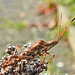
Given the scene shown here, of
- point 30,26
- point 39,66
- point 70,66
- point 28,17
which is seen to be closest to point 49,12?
point 28,17

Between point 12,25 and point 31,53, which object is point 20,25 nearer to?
point 12,25

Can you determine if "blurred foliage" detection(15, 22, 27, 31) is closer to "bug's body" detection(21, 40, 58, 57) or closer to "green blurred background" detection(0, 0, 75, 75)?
"green blurred background" detection(0, 0, 75, 75)

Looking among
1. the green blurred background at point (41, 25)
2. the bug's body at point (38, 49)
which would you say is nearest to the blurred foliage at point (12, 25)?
the green blurred background at point (41, 25)

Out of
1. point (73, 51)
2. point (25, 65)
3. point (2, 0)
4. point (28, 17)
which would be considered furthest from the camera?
point (2, 0)

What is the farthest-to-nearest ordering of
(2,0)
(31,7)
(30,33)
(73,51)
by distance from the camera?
(2,0) → (31,7) → (30,33) → (73,51)

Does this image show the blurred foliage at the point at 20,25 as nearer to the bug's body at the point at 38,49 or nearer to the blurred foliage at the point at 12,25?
the blurred foliage at the point at 12,25

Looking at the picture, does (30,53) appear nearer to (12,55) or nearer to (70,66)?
(12,55)

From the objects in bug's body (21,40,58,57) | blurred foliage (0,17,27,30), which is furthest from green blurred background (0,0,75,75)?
bug's body (21,40,58,57)

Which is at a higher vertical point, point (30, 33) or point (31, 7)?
point (31, 7)
